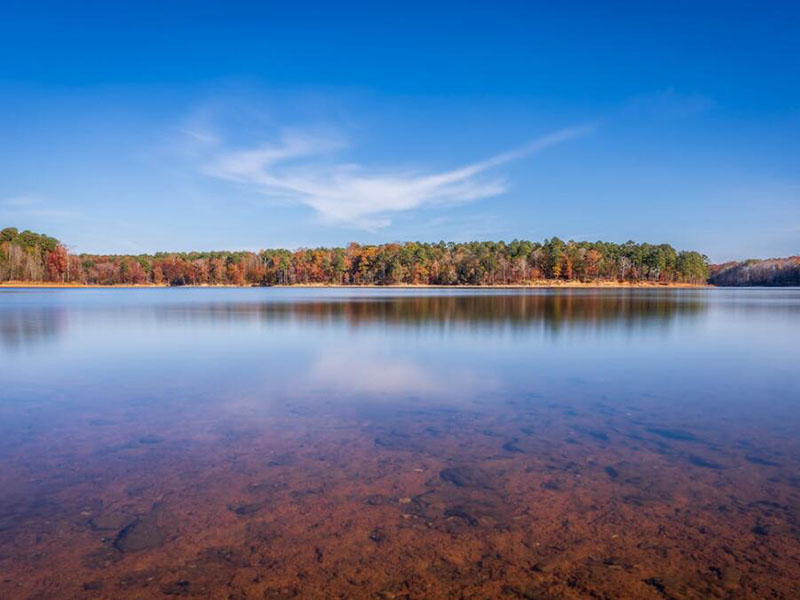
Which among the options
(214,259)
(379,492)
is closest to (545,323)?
(379,492)

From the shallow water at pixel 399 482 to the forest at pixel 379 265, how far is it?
5180 inches

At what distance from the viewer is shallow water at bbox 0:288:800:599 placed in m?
4.23

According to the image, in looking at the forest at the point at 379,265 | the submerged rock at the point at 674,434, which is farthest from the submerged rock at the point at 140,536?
the forest at the point at 379,265

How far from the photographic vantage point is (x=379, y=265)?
5886 inches

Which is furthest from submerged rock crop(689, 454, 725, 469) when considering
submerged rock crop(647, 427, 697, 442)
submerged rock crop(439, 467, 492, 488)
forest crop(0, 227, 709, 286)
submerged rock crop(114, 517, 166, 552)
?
forest crop(0, 227, 709, 286)

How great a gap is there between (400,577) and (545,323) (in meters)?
24.2

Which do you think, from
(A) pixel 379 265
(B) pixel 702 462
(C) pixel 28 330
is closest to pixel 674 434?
(B) pixel 702 462

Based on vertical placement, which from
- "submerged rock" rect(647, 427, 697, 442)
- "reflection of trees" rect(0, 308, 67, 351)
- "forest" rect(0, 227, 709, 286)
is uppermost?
"forest" rect(0, 227, 709, 286)

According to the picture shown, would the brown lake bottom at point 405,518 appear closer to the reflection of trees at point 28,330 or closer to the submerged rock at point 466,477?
the submerged rock at point 466,477

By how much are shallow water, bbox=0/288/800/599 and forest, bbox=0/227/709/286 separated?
132 meters

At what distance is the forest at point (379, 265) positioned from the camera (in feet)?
459

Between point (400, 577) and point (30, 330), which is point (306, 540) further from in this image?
point (30, 330)

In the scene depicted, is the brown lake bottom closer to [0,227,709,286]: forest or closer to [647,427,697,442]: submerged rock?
[647,427,697,442]: submerged rock

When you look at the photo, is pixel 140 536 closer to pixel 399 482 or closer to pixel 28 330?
pixel 399 482
